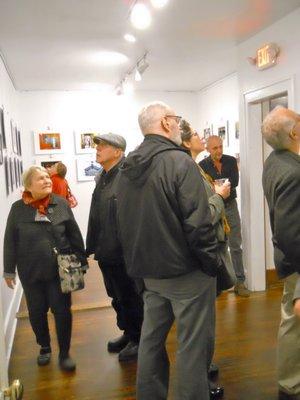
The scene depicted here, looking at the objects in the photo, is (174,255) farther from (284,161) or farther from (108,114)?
(108,114)

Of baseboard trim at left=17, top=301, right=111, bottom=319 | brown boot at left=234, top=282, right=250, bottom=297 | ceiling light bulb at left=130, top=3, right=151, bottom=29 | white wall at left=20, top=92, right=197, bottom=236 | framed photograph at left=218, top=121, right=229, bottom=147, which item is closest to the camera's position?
ceiling light bulb at left=130, top=3, right=151, bottom=29

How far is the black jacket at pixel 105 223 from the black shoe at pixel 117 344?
77 centimetres

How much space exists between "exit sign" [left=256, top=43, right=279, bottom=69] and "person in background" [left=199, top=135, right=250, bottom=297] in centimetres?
88

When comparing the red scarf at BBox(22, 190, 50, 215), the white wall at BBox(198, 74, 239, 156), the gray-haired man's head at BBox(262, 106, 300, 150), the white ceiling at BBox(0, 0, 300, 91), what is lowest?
the red scarf at BBox(22, 190, 50, 215)

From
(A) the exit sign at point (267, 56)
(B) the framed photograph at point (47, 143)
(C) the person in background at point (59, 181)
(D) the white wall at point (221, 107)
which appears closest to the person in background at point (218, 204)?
(A) the exit sign at point (267, 56)

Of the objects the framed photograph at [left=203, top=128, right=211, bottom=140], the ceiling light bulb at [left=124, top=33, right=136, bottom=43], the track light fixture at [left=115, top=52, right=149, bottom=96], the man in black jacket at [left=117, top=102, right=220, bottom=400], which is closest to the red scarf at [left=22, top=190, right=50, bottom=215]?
the man in black jacket at [left=117, top=102, right=220, bottom=400]

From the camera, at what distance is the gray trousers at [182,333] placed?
195 centimetres

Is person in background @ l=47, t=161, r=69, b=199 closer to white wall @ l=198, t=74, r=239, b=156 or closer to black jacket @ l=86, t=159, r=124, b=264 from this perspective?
white wall @ l=198, t=74, r=239, b=156

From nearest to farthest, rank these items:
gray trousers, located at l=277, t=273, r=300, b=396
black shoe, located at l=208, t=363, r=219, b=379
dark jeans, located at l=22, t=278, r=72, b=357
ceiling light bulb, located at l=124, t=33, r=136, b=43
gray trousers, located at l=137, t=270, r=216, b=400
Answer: gray trousers, located at l=137, t=270, r=216, b=400 → gray trousers, located at l=277, t=273, r=300, b=396 → black shoe, located at l=208, t=363, r=219, b=379 → dark jeans, located at l=22, t=278, r=72, b=357 → ceiling light bulb, located at l=124, t=33, r=136, b=43

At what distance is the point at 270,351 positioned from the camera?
306cm

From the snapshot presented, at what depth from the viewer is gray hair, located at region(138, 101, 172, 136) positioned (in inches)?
79.5

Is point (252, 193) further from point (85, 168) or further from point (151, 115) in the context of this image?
point (85, 168)

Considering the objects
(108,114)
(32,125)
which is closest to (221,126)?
(108,114)

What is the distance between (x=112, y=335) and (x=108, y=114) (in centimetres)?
→ 459
